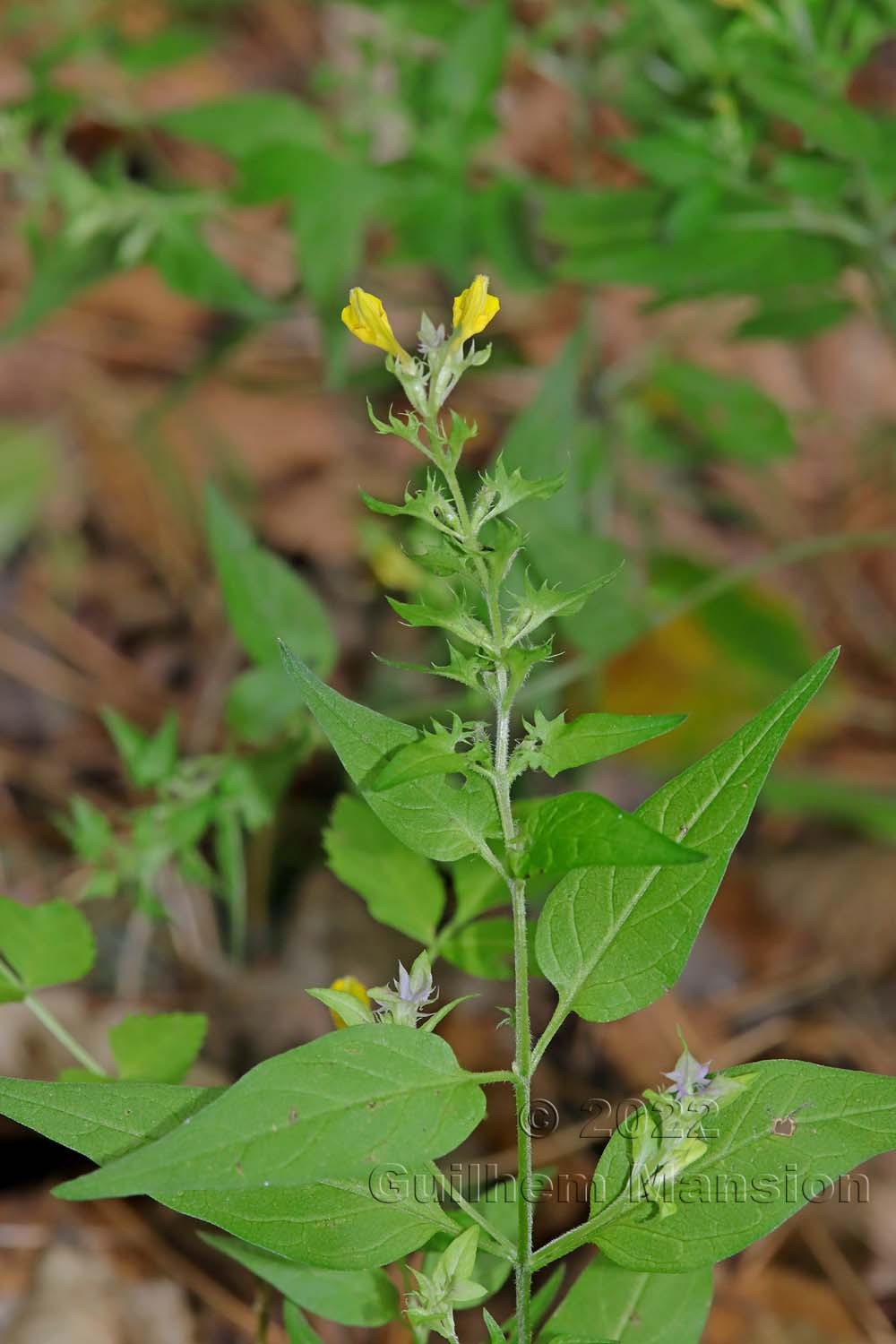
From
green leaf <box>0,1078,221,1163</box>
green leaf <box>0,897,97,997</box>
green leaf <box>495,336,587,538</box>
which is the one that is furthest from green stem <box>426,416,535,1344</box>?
green leaf <box>495,336,587,538</box>

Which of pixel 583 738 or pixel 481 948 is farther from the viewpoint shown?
pixel 481 948

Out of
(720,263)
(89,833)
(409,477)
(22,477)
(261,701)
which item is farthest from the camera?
(22,477)

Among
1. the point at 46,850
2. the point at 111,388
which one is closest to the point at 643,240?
the point at 46,850

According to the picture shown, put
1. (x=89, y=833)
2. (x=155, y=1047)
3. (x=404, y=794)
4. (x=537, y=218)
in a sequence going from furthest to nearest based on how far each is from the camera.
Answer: (x=537, y=218) < (x=89, y=833) < (x=155, y=1047) < (x=404, y=794)

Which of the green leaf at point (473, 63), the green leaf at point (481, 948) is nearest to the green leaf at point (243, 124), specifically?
the green leaf at point (473, 63)

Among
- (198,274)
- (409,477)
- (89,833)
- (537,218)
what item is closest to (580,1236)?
(89,833)

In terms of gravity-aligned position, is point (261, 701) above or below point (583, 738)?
below

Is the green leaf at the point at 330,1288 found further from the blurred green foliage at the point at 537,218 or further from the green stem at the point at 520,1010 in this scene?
the blurred green foliage at the point at 537,218

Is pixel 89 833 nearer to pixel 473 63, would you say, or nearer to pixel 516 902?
pixel 516 902
